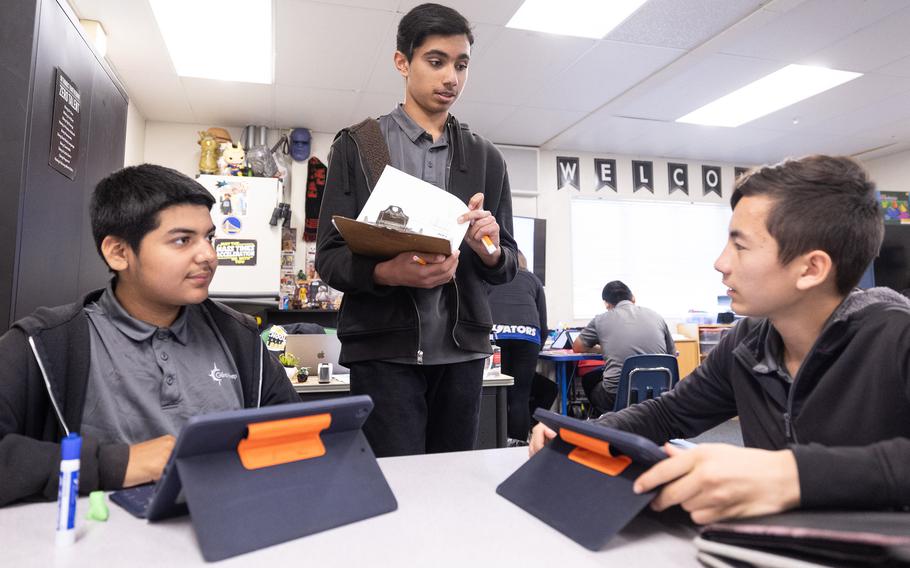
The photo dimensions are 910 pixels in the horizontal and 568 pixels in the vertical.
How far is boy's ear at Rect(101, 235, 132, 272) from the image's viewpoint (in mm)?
1145

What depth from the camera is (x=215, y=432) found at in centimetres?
58

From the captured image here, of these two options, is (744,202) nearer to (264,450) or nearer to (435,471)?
(435,471)

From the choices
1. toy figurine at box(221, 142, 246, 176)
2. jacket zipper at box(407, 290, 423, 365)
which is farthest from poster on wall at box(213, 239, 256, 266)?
jacket zipper at box(407, 290, 423, 365)

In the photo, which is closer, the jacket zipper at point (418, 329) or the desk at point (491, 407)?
the jacket zipper at point (418, 329)

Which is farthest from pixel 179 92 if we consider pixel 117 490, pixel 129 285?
pixel 117 490

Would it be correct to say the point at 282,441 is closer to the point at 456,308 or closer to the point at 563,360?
the point at 456,308

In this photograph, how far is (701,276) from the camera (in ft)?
20.2

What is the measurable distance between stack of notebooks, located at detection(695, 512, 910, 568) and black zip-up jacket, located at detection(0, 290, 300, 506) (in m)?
0.75

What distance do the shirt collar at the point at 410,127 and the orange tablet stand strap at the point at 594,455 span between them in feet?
2.68

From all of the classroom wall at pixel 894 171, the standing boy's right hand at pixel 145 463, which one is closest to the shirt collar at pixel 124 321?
the standing boy's right hand at pixel 145 463

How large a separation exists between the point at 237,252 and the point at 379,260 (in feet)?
11.1

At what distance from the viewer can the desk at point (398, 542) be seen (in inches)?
22.0

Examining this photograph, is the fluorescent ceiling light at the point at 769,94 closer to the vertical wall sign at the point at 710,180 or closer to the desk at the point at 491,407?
the vertical wall sign at the point at 710,180

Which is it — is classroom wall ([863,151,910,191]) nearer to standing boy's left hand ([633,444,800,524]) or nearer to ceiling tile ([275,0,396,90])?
ceiling tile ([275,0,396,90])
